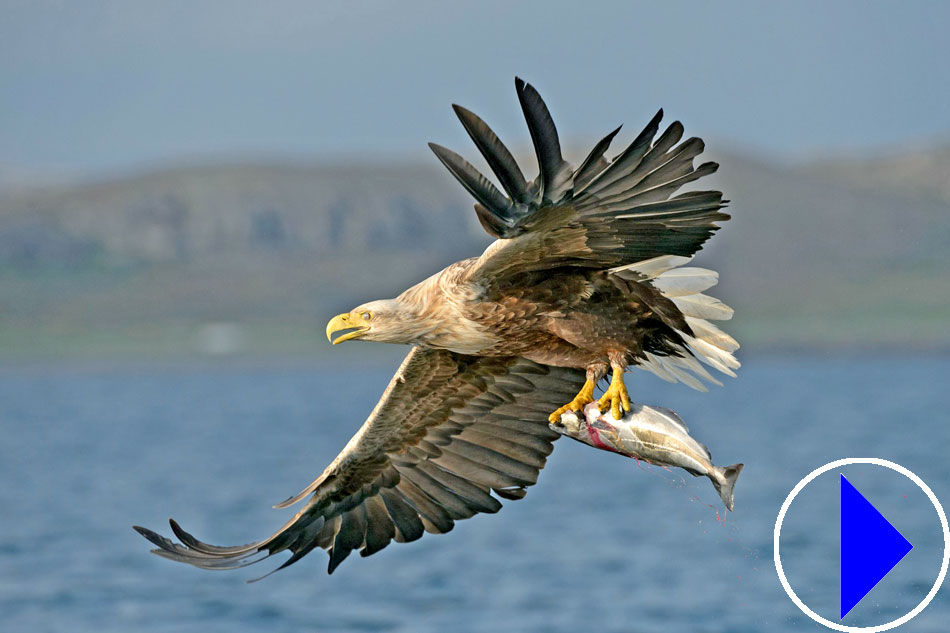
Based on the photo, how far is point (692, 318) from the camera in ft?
26.5

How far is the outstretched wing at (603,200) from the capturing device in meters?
6.52

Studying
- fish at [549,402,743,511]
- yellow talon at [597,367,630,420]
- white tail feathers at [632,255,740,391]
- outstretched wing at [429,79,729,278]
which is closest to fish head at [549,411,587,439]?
fish at [549,402,743,511]

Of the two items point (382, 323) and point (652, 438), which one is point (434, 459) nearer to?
point (382, 323)

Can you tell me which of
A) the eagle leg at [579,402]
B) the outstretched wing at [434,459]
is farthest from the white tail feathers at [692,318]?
the outstretched wing at [434,459]

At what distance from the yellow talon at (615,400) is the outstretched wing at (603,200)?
628mm

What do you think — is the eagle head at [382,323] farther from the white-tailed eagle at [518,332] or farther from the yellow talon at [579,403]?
the yellow talon at [579,403]

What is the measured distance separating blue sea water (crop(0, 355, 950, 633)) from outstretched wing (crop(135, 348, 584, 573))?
1.20 m

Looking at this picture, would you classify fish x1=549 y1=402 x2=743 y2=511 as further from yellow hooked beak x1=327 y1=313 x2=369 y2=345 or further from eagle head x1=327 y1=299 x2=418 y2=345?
yellow hooked beak x1=327 y1=313 x2=369 y2=345

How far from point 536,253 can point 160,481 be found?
116 feet

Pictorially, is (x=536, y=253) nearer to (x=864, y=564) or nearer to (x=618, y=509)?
(x=864, y=564)

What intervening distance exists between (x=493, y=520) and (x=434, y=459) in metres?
24.9

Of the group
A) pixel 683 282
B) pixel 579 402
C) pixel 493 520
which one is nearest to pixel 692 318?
pixel 683 282

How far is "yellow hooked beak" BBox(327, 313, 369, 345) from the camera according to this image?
7824 mm

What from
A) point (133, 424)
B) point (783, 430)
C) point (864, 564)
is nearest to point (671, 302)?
point (864, 564)
